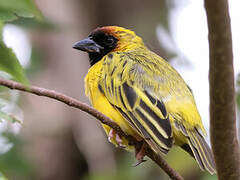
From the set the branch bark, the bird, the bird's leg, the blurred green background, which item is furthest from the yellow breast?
the blurred green background

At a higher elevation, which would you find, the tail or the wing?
the wing

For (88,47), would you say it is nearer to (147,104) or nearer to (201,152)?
(147,104)

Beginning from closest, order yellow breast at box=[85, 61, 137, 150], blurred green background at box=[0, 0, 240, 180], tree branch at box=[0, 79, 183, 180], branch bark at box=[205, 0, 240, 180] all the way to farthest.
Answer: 1. branch bark at box=[205, 0, 240, 180]
2. tree branch at box=[0, 79, 183, 180]
3. yellow breast at box=[85, 61, 137, 150]
4. blurred green background at box=[0, 0, 240, 180]

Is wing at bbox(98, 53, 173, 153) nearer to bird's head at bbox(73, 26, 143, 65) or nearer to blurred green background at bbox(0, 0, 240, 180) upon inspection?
bird's head at bbox(73, 26, 143, 65)

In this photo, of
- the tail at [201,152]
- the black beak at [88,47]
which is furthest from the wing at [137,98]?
the black beak at [88,47]

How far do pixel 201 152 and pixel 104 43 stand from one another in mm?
2155

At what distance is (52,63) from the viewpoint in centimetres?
898

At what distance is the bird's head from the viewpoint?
17.5 ft

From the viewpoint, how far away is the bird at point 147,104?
373cm

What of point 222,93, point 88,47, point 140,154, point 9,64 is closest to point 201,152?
point 140,154

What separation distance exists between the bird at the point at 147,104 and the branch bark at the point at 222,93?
845 mm

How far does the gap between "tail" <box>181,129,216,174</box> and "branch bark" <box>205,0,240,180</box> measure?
3.11 feet

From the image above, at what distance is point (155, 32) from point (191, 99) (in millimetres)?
5140

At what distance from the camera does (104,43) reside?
5418 mm
